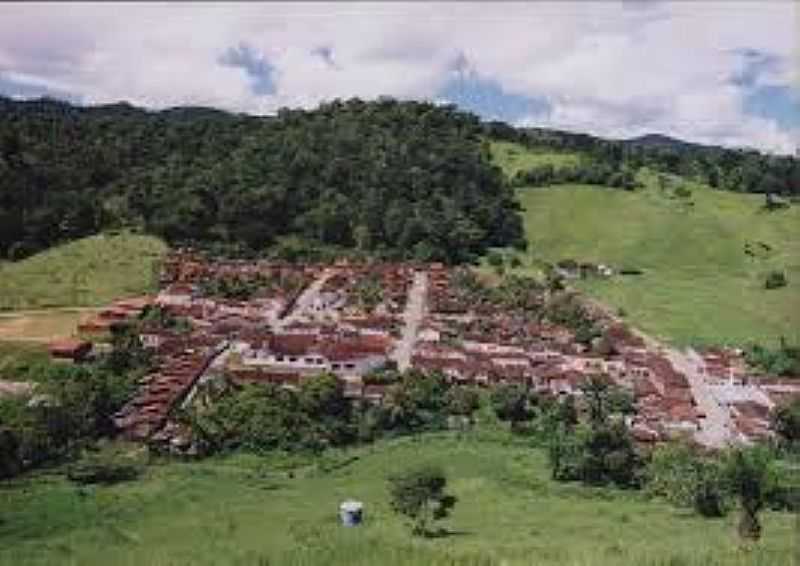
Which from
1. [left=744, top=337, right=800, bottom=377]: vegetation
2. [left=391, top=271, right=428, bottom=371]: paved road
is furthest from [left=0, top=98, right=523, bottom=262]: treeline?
[left=744, top=337, right=800, bottom=377]: vegetation

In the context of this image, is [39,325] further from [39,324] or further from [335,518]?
[335,518]

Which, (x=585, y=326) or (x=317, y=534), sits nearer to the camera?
(x=317, y=534)

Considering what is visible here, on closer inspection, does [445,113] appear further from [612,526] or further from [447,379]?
[612,526]

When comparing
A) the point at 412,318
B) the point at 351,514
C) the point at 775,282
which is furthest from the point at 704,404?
the point at 775,282

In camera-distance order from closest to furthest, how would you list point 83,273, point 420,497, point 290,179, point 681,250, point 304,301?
point 420,497, point 304,301, point 83,273, point 681,250, point 290,179

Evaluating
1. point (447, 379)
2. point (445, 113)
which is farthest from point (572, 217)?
point (447, 379)

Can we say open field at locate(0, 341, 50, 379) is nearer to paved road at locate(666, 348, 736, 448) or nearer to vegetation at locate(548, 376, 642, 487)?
vegetation at locate(548, 376, 642, 487)
